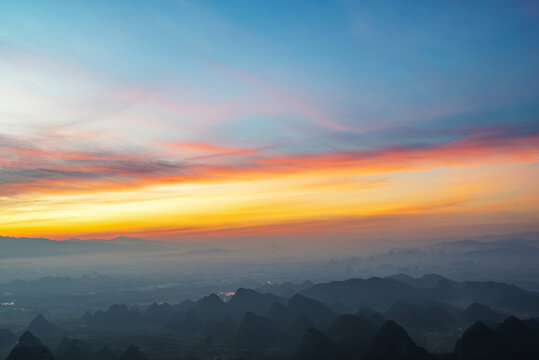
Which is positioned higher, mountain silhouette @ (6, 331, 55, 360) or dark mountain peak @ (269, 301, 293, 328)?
mountain silhouette @ (6, 331, 55, 360)

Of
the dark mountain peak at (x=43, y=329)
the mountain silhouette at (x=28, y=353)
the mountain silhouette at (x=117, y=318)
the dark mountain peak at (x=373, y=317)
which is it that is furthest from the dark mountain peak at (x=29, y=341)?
the dark mountain peak at (x=373, y=317)

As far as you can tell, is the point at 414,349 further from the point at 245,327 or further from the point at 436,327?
the point at 245,327

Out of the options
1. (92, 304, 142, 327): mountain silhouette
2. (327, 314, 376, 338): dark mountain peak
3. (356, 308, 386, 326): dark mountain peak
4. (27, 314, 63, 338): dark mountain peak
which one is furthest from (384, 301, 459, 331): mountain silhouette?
(27, 314, 63, 338): dark mountain peak

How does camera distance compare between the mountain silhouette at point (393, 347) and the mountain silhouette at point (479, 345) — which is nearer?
the mountain silhouette at point (479, 345)

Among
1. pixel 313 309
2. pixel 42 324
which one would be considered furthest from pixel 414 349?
pixel 42 324

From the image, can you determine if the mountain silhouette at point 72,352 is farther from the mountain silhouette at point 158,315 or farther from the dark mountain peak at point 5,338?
the mountain silhouette at point 158,315

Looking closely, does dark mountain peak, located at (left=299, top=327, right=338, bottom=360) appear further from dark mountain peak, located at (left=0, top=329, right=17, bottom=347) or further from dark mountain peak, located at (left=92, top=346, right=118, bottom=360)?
dark mountain peak, located at (left=0, top=329, right=17, bottom=347)

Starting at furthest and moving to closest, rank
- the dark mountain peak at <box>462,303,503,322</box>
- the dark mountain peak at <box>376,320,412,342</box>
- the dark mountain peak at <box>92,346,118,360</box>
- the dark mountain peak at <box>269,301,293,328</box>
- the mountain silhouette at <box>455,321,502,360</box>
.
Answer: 1. the dark mountain peak at <box>462,303,503,322</box>
2. the dark mountain peak at <box>269,301,293,328</box>
3. the dark mountain peak at <box>92,346,118,360</box>
4. the dark mountain peak at <box>376,320,412,342</box>
5. the mountain silhouette at <box>455,321,502,360</box>

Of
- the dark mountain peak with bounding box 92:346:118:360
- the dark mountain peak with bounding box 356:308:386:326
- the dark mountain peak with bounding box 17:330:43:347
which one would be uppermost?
the dark mountain peak with bounding box 17:330:43:347
